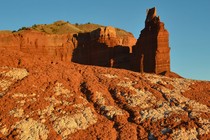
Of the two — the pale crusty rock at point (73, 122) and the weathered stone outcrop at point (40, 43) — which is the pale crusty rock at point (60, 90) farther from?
the weathered stone outcrop at point (40, 43)

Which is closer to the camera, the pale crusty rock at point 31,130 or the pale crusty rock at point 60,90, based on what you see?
the pale crusty rock at point 31,130

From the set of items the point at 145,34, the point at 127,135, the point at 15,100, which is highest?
the point at 145,34

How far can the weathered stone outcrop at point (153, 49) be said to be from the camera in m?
57.5

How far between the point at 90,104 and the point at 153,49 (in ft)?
108

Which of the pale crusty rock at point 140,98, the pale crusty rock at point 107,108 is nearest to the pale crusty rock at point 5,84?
the pale crusty rock at point 107,108

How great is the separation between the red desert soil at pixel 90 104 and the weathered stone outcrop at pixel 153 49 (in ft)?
75.2

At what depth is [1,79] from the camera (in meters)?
28.3

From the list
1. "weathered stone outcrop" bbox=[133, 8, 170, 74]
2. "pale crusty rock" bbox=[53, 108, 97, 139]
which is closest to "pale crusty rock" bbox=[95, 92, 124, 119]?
"pale crusty rock" bbox=[53, 108, 97, 139]

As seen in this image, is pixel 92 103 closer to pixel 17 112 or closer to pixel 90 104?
pixel 90 104

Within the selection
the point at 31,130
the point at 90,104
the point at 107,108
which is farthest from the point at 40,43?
the point at 31,130

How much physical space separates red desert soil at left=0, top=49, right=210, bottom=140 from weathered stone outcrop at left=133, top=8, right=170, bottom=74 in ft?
75.2

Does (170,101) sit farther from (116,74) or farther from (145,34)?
(145,34)

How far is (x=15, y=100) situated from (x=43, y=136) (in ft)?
13.8

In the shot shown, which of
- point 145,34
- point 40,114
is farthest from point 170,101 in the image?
point 145,34
